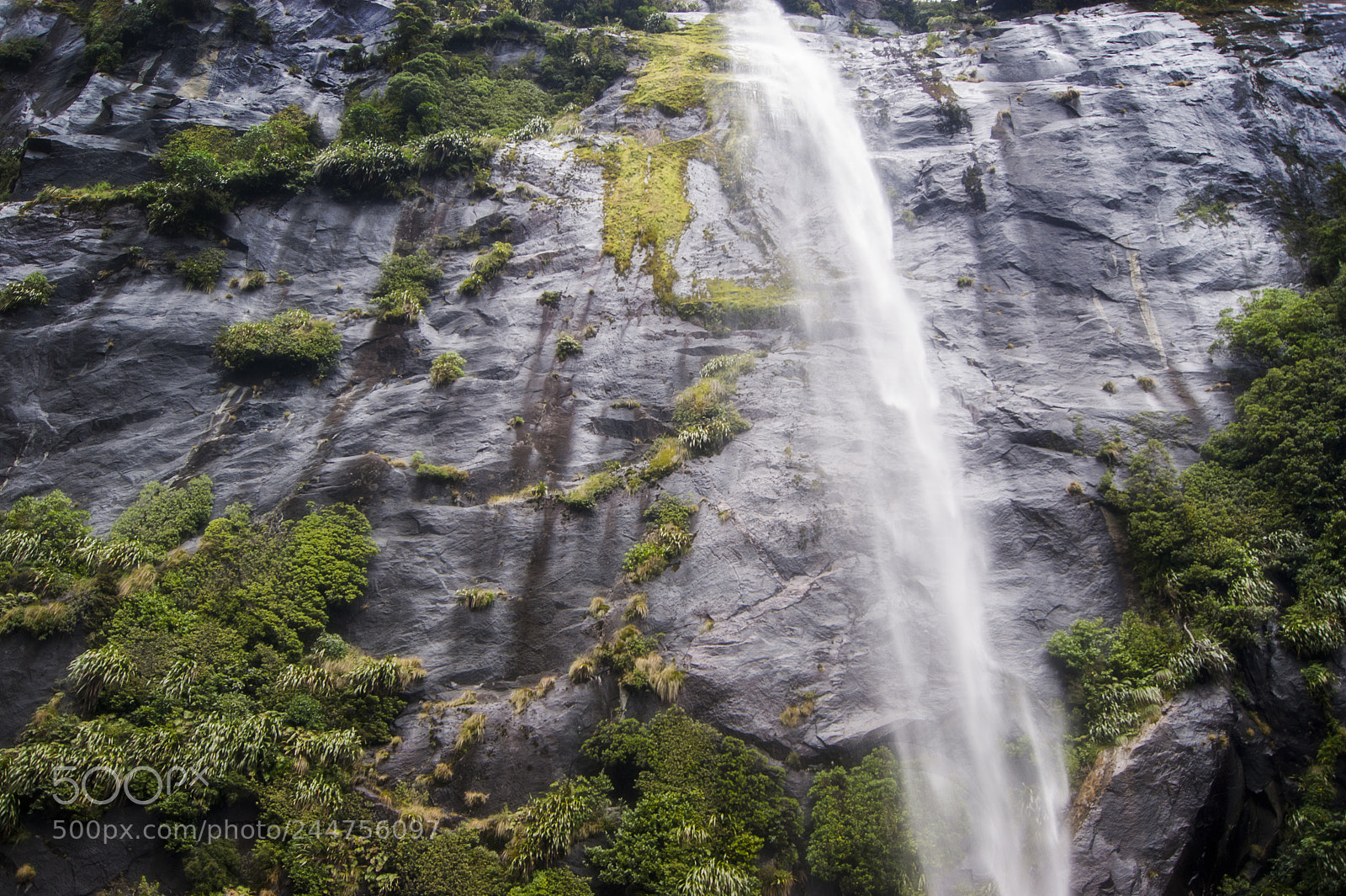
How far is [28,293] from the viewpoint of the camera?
50.9 ft

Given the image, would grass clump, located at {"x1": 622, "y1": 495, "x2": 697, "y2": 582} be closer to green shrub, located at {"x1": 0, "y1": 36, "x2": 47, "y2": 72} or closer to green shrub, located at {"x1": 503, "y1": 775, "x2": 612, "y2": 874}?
green shrub, located at {"x1": 503, "y1": 775, "x2": 612, "y2": 874}

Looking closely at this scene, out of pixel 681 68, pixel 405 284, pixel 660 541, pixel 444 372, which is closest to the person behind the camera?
pixel 660 541

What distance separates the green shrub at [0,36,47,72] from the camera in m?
22.0

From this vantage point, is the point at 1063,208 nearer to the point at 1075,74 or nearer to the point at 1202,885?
the point at 1075,74

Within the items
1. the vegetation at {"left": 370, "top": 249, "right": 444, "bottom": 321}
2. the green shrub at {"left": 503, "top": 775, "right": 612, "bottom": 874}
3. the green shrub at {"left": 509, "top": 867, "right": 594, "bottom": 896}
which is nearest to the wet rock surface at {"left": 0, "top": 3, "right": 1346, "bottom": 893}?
the vegetation at {"left": 370, "top": 249, "right": 444, "bottom": 321}

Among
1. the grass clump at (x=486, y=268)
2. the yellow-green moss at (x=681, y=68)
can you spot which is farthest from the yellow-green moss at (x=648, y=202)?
the grass clump at (x=486, y=268)

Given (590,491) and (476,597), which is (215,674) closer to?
(476,597)

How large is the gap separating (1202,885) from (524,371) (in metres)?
16.2

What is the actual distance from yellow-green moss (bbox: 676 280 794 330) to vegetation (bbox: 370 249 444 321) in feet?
23.6

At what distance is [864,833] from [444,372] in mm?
13451

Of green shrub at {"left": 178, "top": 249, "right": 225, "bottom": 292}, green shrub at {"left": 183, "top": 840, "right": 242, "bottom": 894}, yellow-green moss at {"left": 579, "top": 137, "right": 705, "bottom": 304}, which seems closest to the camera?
green shrub at {"left": 183, "top": 840, "right": 242, "bottom": 894}

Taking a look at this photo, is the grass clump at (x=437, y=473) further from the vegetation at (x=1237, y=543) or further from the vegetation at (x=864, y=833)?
the vegetation at (x=1237, y=543)

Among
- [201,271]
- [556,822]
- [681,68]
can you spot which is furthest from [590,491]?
[681,68]

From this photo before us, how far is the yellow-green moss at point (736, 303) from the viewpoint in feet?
60.7
